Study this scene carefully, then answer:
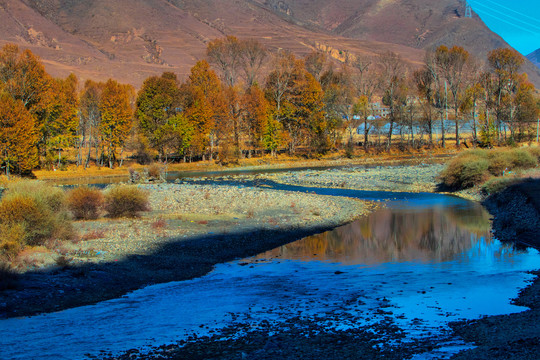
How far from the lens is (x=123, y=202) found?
2766cm

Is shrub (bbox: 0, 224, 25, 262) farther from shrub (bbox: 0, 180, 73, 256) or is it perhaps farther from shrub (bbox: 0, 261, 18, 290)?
shrub (bbox: 0, 261, 18, 290)

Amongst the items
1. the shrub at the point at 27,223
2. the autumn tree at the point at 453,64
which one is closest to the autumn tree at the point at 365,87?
the autumn tree at the point at 453,64

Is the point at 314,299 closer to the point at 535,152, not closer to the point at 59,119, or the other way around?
the point at 535,152

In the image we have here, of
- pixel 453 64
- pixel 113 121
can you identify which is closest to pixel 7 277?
pixel 113 121

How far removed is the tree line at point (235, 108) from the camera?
6175 cm

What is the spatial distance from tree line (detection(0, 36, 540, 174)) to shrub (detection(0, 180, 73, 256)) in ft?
121

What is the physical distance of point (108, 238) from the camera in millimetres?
21484

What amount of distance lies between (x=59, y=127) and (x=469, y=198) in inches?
1908

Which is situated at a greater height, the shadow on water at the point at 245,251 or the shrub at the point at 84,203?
the shrub at the point at 84,203

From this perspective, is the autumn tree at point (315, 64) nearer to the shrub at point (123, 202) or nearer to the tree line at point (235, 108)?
the tree line at point (235, 108)

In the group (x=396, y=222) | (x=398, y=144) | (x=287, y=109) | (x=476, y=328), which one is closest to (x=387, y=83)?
(x=398, y=144)

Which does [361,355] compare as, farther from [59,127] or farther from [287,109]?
[287,109]

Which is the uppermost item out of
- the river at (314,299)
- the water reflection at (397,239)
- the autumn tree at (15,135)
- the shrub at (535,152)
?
the autumn tree at (15,135)

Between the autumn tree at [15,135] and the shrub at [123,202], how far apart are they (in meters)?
29.4
